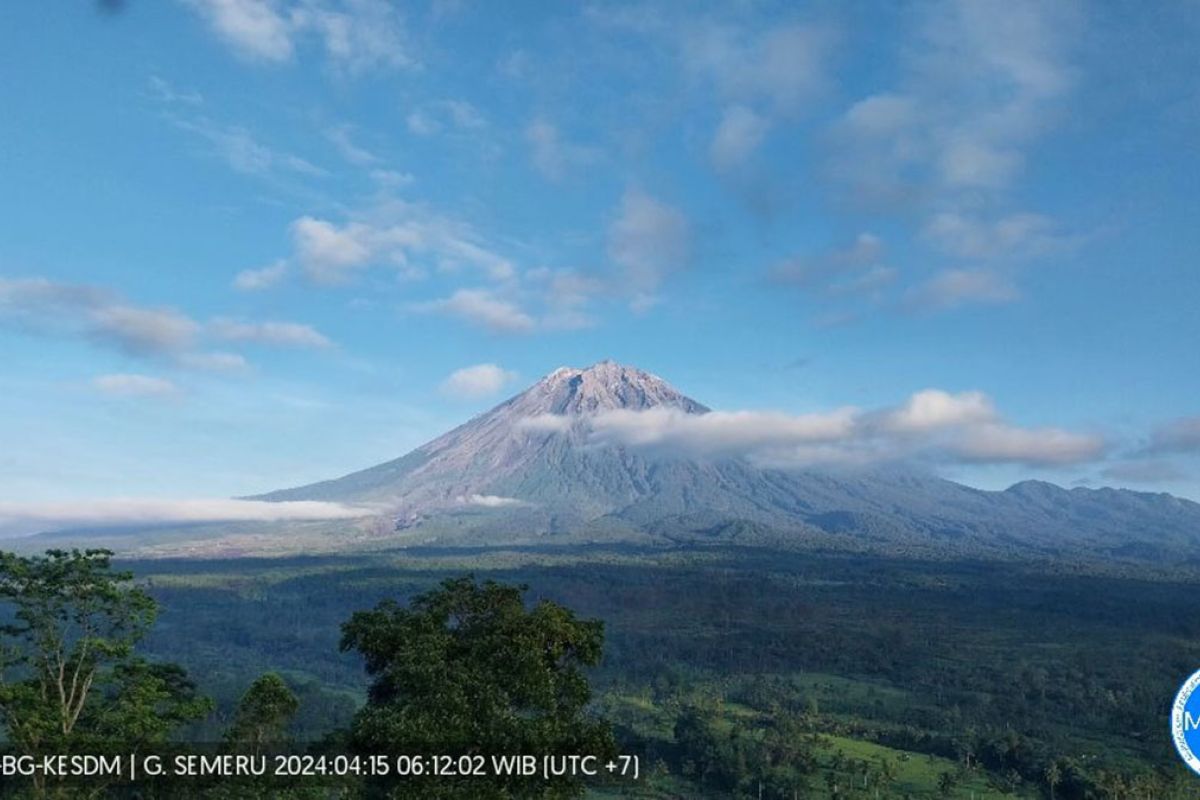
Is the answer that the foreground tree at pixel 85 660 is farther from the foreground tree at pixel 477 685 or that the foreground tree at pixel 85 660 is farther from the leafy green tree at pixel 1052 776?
the leafy green tree at pixel 1052 776

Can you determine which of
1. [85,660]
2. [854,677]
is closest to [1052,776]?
[854,677]

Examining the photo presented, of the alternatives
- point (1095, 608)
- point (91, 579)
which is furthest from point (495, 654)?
point (1095, 608)

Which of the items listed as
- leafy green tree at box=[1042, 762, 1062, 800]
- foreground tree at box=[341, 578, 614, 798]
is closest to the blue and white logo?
foreground tree at box=[341, 578, 614, 798]

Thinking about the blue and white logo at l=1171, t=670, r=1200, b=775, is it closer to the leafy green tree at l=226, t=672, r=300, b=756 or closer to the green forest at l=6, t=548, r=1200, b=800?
the green forest at l=6, t=548, r=1200, b=800

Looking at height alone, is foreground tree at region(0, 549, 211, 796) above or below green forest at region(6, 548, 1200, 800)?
above

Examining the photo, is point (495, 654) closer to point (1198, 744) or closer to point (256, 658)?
point (1198, 744)

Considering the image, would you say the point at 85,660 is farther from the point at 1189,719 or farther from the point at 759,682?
the point at 759,682
